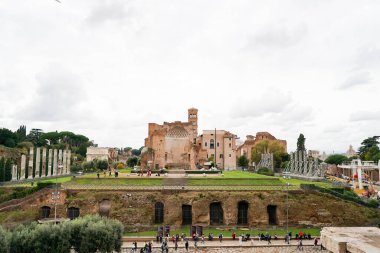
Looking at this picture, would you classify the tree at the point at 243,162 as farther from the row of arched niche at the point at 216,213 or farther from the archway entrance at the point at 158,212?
the archway entrance at the point at 158,212

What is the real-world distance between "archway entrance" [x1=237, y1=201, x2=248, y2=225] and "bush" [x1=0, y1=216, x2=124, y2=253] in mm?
15737

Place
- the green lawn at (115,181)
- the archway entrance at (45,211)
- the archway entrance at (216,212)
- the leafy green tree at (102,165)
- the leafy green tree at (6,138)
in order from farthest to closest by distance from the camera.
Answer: the leafy green tree at (6,138)
the leafy green tree at (102,165)
the green lawn at (115,181)
the archway entrance at (216,212)
the archway entrance at (45,211)

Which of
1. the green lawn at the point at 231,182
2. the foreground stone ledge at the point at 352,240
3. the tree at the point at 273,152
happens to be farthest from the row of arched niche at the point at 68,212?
the tree at the point at 273,152

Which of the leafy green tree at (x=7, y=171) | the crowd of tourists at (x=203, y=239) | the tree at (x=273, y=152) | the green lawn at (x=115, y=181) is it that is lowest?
the crowd of tourists at (x=203, y=239)

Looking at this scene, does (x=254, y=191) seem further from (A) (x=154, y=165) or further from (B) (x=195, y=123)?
(B) (x=195, y=123)

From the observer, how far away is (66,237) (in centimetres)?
2320

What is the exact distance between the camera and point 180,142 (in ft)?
208

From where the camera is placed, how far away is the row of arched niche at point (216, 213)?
36.5 meters

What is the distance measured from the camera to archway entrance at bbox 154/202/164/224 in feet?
119

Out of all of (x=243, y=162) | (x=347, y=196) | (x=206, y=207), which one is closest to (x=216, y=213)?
(x=206, y=207)

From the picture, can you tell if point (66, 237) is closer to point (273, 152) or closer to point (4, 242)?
point (4, 242)

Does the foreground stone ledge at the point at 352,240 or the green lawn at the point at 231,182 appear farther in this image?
the green lawn at the point at 231,182

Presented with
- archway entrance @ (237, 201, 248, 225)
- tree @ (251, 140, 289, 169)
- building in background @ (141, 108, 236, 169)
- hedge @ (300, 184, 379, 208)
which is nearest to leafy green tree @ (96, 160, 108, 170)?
building in background @ (141, 108, 236, 169)

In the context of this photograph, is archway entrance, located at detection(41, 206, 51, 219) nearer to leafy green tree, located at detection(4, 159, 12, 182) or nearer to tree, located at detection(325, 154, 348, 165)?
leafy green tree, located at detection(4, 159, 12, 182)
